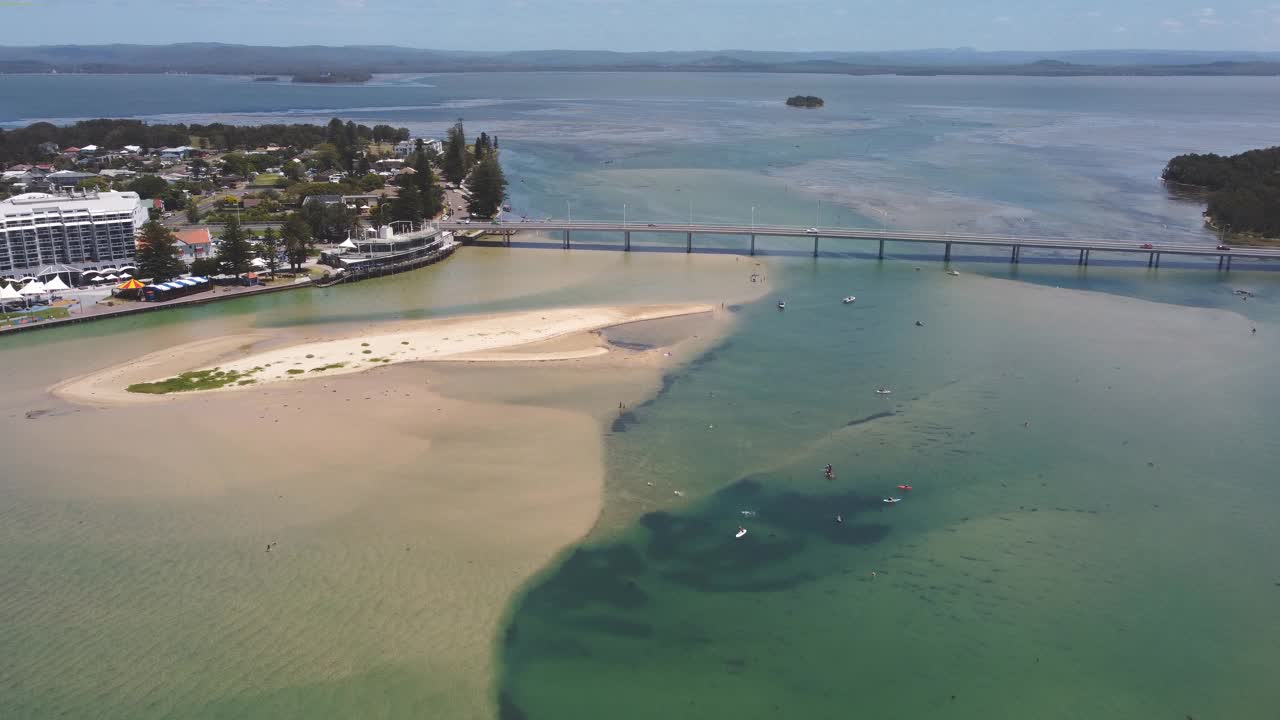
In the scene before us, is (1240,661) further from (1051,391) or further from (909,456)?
(1051,391)

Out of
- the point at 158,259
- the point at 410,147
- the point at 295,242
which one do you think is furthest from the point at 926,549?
the point at 410,147

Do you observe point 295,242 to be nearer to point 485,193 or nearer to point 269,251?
point 269,251

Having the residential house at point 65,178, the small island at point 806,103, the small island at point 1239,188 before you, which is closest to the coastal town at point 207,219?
the residential house at point 65,178

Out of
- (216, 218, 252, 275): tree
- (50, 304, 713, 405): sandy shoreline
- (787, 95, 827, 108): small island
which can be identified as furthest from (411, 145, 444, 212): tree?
(787, 95, 827, 108): small island

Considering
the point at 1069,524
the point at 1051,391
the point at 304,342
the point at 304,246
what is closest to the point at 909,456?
the point at 1069,524

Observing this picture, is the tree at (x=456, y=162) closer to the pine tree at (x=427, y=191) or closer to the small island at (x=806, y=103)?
the pine tree at (x=427, y=191)

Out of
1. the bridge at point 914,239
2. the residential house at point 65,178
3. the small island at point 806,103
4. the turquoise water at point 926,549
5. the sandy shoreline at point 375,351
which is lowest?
the turquoise water at point 926,549

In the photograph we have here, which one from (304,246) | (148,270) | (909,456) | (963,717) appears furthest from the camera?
(304,246)
